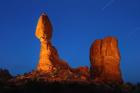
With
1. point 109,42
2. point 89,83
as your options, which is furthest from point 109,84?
point 109,42

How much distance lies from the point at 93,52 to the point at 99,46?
1.17m

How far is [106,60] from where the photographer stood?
73.8m

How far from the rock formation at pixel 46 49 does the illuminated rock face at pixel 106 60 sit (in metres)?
4.06

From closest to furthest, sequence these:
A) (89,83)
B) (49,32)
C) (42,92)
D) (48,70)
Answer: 1. (42,92)
2. (89,83)
3. (48,70)
4. (49,32)

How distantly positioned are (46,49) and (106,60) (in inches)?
314

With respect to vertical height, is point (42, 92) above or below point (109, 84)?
below

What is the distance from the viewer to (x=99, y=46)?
75250 millimetres

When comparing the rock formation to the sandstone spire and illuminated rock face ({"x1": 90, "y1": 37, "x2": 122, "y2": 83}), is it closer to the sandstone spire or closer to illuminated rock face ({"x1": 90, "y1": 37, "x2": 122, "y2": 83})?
the sandstone spire

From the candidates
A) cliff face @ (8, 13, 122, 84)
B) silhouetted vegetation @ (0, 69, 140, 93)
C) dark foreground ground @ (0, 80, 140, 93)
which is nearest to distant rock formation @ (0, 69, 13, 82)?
cliff face @ (8, 13, 122, 84)

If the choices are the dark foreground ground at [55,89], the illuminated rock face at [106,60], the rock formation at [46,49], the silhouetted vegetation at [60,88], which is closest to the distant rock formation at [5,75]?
the rock formation at [46,49]

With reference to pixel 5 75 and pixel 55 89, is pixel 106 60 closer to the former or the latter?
pixel 5 75

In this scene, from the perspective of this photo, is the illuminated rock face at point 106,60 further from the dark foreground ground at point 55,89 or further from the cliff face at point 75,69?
the dark foreground ground at point 55,89

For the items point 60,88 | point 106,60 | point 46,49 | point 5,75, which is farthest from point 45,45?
point 60,88

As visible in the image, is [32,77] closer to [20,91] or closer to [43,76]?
[43,76]
